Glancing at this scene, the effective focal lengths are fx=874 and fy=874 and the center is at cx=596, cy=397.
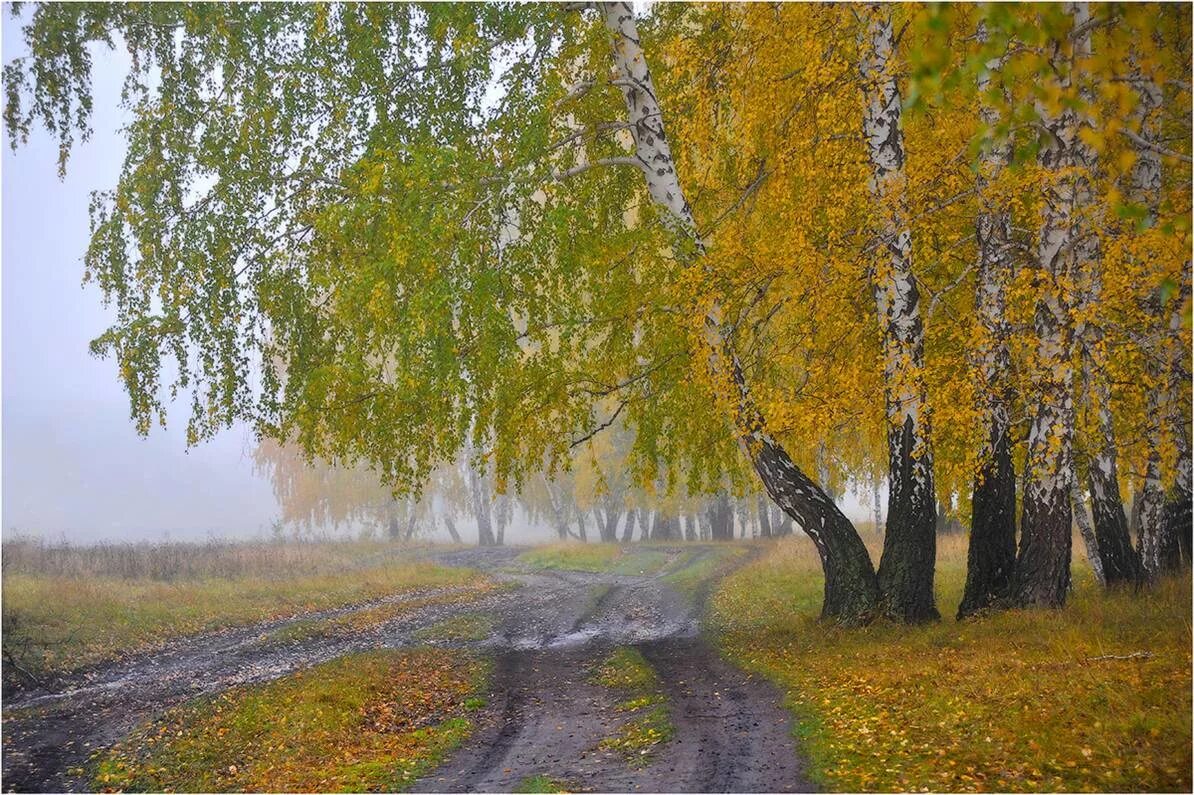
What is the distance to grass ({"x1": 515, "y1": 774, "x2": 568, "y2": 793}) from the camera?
6.84 m

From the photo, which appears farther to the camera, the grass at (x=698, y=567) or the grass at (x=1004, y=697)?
the grass at (x=698, y=567)

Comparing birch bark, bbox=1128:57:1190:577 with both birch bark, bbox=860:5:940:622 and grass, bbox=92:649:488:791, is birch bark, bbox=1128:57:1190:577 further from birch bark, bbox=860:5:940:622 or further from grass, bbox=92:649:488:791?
grass, bbox=92:649:488:791

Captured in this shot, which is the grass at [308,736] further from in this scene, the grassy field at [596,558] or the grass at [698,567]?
the grassy field at [596,558]

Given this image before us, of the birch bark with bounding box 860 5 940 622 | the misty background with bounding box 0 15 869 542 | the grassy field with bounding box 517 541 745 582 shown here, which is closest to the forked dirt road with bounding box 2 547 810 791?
the birch bark with bounding box 860 5 940 622

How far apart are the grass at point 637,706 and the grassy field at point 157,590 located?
310 inches

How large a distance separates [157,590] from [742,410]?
13946 millimetres

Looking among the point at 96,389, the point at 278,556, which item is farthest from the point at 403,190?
the point at 96,389

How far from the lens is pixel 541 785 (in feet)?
23.0

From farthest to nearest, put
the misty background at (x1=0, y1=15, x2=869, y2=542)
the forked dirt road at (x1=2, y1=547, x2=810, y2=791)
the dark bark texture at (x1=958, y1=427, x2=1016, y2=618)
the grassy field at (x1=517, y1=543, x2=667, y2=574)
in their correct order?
the misty background at (x1=0, y1=15, x2=869, y2=542) → the grassy field at (x1=517, y1=543, x2=667, y2=574) → the dark bark texture at (x1=958, y1=427, x2=1016, y2=618) → the forked dirt road at (x1=2, y1=547, x2=810, y2=791)

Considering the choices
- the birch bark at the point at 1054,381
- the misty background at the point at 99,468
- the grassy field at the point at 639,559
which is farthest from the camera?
the misty background at the point at 99,468

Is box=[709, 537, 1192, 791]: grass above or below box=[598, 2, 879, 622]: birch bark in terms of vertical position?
below

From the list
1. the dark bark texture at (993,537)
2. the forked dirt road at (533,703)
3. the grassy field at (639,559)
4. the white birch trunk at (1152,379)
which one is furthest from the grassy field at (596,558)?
the dark bark texture at (993,537)

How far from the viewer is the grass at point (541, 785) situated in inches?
269

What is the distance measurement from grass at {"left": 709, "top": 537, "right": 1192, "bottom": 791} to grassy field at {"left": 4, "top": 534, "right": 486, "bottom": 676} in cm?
1032
